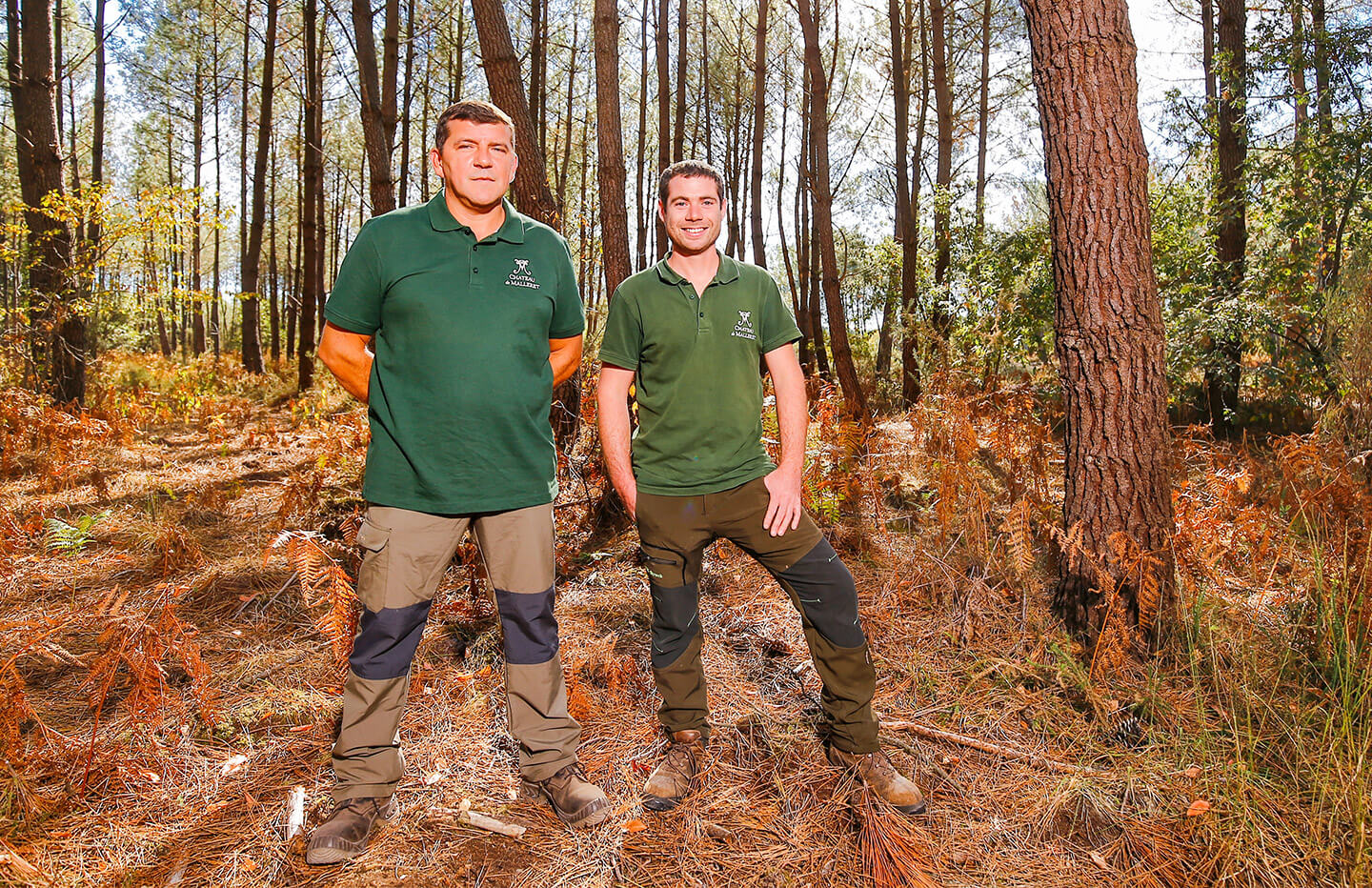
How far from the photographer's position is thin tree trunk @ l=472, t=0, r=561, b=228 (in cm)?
490

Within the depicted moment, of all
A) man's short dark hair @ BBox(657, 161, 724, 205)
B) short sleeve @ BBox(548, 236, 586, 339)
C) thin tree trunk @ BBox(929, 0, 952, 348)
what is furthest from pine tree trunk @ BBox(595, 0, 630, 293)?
thin tree trunk @ BBox(929, 0, 952, 348)

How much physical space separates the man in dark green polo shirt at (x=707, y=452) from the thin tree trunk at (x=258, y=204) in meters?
11.9

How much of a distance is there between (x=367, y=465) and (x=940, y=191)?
9239 mm

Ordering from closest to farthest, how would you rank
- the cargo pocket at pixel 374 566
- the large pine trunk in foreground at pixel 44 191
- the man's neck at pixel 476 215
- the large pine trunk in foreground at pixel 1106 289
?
the cargo pocket at pixel 374 566, the man's neck at pixel 476 215, the large pine trunk in foreground at pixel 1106 289, the large pine trunk in foreground at pixel 44 191

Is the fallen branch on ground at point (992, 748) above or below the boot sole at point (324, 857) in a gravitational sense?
above

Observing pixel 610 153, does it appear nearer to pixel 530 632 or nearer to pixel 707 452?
pixel 707 452

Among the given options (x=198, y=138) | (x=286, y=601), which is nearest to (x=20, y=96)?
(x=286, y=601)

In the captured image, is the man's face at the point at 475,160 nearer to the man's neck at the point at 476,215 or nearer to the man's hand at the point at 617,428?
the man's neck at the point at 476,215

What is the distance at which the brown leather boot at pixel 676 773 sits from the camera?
2471 millimetres

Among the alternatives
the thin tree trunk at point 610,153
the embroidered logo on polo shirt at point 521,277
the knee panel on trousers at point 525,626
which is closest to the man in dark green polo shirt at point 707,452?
the embroidered logo on polo shirt at point 521,277

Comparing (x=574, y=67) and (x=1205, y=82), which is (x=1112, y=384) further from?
(x=574, y=67)

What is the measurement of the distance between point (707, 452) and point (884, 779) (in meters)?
1.23

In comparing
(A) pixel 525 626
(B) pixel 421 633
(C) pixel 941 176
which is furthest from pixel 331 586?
(C) pixel 941 176

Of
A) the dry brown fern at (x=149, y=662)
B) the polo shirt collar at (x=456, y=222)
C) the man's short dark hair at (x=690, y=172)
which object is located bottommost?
the dry brown fern at (x=149, y=662)
